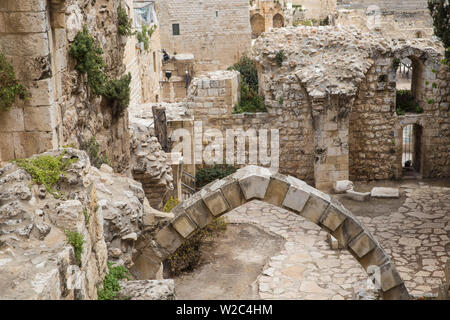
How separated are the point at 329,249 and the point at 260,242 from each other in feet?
4.89

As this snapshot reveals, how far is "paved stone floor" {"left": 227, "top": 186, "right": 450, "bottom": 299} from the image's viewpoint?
10141 millimetres

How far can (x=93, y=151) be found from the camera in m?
7.01

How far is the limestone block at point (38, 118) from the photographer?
6016 mm

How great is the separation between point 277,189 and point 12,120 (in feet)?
10.7

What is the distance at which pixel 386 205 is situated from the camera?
14211mm

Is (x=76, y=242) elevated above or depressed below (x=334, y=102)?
above

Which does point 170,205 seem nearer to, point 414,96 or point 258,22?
point 414,96

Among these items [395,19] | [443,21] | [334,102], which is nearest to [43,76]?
[334,102]

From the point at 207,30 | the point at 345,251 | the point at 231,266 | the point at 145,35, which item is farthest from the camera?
the point at 207,30

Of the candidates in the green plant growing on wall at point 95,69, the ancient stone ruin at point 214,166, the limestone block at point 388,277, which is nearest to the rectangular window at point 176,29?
the ancient stone ruin at point 214,166

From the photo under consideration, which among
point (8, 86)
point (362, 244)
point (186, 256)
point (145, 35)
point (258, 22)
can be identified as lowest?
point (186, 256)

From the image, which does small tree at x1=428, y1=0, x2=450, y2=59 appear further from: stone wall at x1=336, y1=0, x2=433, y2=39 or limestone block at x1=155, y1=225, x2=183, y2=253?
stone wall at x1=336, y1=0, x2=433, y2=39

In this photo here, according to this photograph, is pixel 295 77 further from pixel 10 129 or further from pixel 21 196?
pixel 21 196
